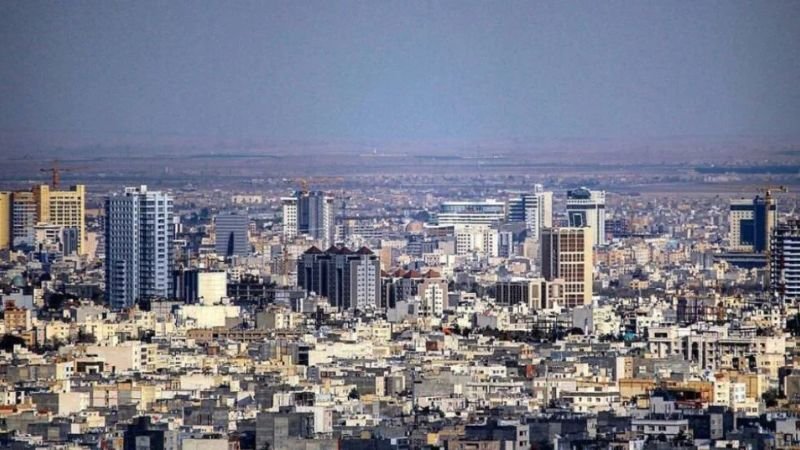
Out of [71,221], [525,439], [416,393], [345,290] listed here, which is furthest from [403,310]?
[525,439]

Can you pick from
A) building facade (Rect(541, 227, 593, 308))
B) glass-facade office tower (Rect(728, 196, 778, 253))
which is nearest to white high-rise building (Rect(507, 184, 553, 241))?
building facade (Rect(541, 227, 593, 308))

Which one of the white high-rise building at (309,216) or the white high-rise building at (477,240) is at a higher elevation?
the white high-rise building at (309,216)

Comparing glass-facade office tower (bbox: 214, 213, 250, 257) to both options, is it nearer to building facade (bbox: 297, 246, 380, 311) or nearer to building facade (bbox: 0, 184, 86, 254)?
building facade (bbox: 297, 246, 380, 311)

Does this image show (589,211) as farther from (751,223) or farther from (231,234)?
(231,234)

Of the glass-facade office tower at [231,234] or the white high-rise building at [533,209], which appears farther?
the white high-rise building at [533,209]

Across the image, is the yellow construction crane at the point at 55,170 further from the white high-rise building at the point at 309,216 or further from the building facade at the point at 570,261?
the building facade at the point at 570,261

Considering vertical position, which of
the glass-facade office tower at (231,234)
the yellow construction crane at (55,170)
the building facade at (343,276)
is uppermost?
the yellow construction crane at (55,170)

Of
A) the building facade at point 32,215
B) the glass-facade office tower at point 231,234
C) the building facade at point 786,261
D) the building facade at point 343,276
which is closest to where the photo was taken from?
the building facade at point 786,261

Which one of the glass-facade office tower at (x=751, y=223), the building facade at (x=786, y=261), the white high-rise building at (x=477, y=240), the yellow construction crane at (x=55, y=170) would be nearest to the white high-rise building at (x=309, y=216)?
the white high-rise building at (x=477, y=240)
